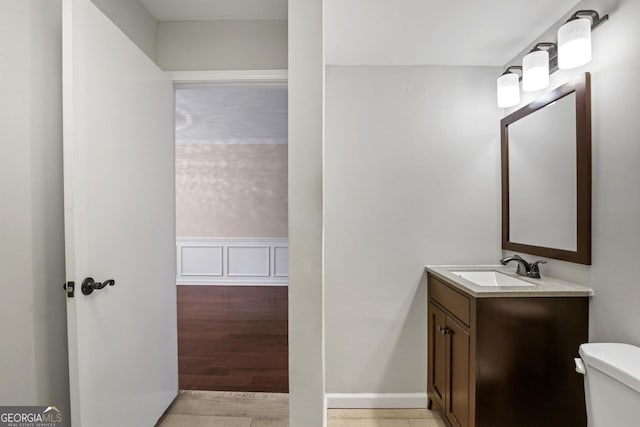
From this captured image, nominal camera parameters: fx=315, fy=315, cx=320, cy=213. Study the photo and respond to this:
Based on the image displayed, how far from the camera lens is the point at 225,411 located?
6.59 feet

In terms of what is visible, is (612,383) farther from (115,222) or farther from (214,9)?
(214,9)

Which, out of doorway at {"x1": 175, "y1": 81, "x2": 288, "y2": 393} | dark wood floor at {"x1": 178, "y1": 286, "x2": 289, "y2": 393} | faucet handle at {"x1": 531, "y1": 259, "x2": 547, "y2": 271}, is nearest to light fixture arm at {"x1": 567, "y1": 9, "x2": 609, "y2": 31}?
faucet handle at {"x1": 531, "y1": 259, "x2": 547, "y2": 271}

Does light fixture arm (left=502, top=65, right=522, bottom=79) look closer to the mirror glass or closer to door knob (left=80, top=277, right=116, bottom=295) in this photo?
the mirror glass

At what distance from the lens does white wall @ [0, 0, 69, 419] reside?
112cm

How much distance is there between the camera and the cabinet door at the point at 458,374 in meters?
1.58

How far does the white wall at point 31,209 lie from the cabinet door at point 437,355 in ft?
6.27

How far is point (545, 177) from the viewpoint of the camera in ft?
5.90

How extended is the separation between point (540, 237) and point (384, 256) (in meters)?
0.93

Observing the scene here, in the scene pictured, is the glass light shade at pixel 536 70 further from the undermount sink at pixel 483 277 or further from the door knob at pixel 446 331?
the door knob at pixel 446 331

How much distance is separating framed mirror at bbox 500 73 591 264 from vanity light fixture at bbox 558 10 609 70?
115mm

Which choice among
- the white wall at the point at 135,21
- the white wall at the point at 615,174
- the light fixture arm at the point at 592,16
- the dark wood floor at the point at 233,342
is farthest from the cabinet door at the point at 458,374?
the white wall at the point at 135,21

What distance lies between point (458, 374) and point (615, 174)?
1207 millimetres

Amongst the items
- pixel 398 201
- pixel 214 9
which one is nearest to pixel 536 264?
pixel 398 201

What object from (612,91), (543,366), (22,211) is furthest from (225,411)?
(612,91)
